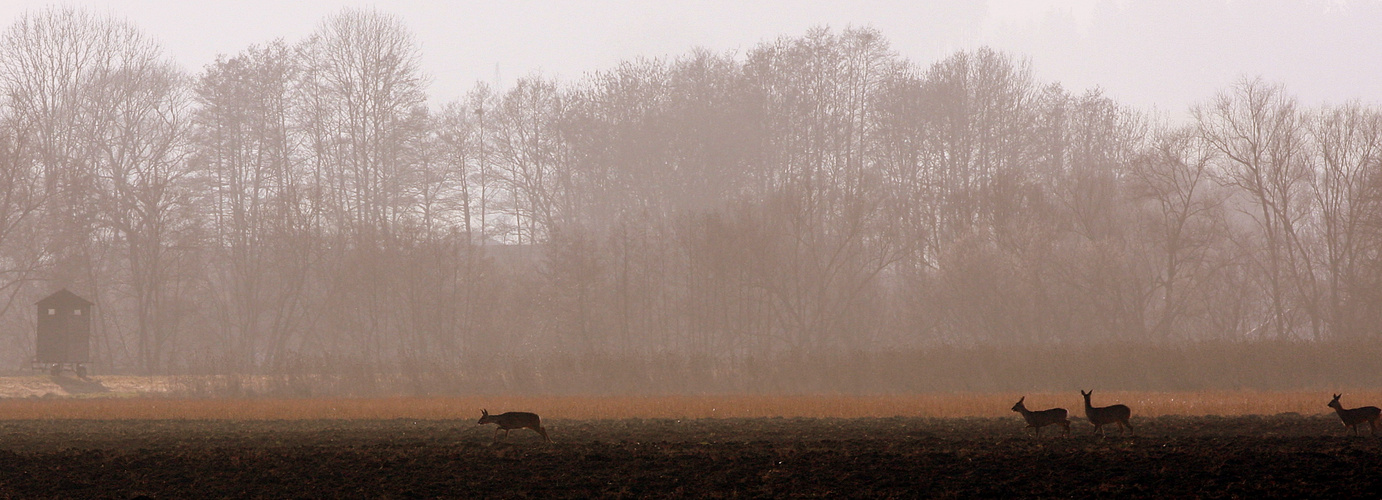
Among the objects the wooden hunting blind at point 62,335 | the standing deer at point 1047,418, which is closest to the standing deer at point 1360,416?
the standing deer at point 1047,418

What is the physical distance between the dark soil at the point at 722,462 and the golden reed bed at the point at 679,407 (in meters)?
4.42

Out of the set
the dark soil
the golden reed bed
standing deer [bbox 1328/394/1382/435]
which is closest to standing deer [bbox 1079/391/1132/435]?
the dark soil

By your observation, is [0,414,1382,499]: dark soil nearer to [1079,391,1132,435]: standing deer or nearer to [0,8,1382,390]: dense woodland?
[1079,391,1132,435]: standing deer

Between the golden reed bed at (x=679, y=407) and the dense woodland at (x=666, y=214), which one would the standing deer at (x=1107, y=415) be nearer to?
the golden reed bed at (x=679, y=407)

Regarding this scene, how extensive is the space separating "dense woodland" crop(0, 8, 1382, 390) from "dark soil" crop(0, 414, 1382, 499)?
24.5 meters

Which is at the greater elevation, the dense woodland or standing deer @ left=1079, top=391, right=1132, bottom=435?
the dense woodland

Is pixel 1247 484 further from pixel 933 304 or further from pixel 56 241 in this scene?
pixel 56 241

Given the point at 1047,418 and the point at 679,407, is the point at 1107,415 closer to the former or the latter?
the point at 1047,418

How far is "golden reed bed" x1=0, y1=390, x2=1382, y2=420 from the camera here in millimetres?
26078

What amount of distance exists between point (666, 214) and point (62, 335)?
102 ft

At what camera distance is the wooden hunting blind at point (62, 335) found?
4666 cm

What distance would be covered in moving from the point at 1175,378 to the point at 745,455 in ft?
84.8

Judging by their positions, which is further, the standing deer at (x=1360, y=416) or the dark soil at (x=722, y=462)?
the standing deer at (x=1360, y=416)

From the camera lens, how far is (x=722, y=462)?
16.7 meters
